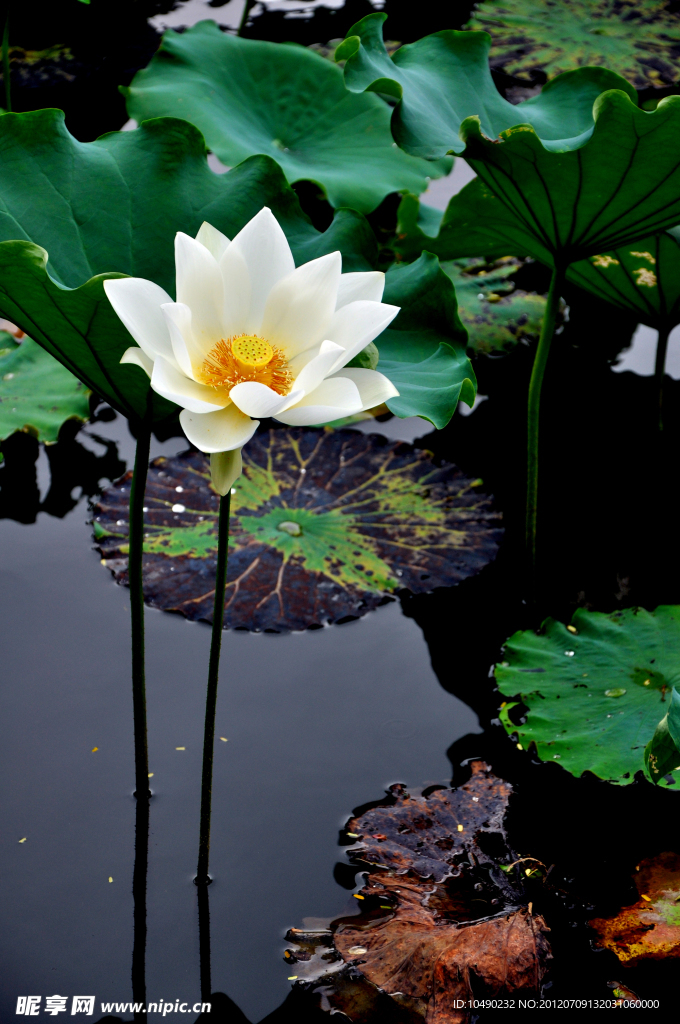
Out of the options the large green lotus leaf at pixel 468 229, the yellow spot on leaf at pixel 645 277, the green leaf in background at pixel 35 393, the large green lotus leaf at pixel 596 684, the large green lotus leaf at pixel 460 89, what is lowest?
the large green lotus leaf at pixel 596 684

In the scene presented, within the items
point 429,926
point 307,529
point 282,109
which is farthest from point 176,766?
point 282,109

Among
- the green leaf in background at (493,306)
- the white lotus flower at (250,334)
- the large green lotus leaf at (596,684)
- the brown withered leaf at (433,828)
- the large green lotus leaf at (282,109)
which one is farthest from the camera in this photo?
the green leaf in background at (493,306)

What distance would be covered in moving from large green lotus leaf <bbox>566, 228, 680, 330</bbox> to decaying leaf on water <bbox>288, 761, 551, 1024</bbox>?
1.31m

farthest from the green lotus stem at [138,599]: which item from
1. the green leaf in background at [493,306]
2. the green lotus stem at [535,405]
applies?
the green leaf in background at [493,306]

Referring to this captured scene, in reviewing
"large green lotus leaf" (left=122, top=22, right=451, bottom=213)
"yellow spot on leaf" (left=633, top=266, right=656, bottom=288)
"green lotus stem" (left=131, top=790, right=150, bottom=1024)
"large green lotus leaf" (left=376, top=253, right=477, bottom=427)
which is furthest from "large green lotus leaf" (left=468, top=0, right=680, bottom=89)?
"green lotus stem" (left=131, top=790, right=150, bottom=1024)

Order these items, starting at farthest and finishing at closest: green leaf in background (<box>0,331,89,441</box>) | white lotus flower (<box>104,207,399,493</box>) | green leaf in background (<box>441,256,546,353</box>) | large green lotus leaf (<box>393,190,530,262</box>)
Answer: green leaf in background (<box>441,256,546,353</box>), green leaf in background (<box>0,331,89,441</box>), large green lotus leaf (<box>393,190,530,262</box>), white lotus flower (<box>104,207,399,493</box>)

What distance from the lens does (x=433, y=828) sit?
1.37 metres

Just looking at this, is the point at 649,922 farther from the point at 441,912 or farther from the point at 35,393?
the point at 35,393

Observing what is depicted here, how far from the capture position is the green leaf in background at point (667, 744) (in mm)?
1075

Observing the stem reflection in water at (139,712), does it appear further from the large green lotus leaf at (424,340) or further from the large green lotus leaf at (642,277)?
the large green lotus leaf at (642,277)

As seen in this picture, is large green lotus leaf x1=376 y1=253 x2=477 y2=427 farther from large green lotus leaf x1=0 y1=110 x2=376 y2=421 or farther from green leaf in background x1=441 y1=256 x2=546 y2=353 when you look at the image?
green leaf in background x1=441 y1=256 x2=546 y2=353

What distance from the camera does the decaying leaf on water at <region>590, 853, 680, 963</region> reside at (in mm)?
1223

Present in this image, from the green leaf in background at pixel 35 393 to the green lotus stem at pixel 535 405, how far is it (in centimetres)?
105

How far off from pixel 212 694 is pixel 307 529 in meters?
0.80
